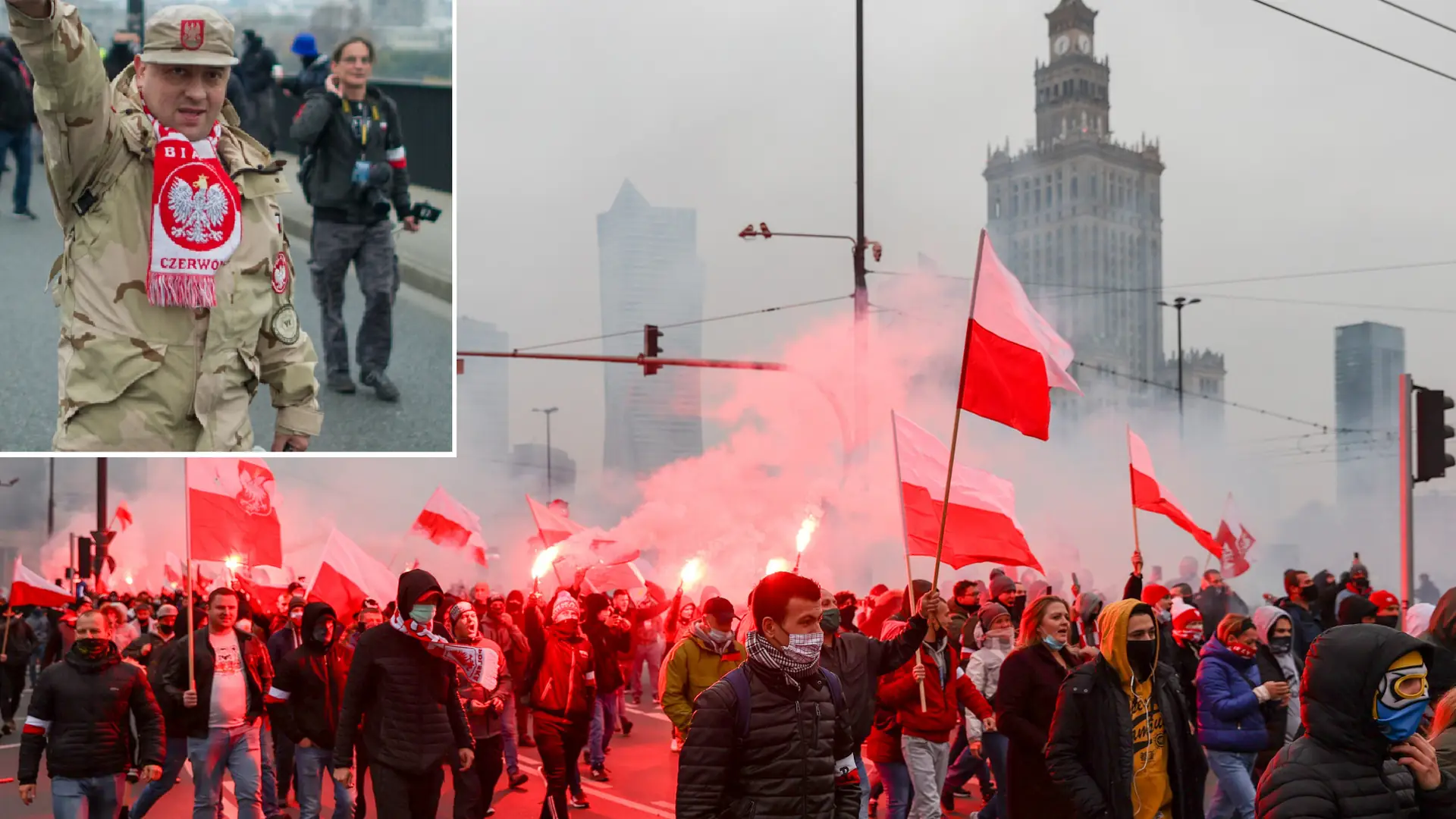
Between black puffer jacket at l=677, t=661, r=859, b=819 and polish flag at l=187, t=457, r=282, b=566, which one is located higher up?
polish flag at l=187, t=457, r=282, b=566

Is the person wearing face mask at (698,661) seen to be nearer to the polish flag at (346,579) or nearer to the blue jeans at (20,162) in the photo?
the blue jeans at (20,162)

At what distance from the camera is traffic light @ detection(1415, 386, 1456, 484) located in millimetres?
12920

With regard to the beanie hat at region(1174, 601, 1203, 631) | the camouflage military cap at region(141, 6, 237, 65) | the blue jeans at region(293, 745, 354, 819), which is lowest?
the blue jeans at region(293, 745, 354, 819)

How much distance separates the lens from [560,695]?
1032 centimetres

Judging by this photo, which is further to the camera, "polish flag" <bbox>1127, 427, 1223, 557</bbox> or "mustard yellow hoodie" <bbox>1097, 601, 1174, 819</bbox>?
"polish flag" <bbox>1127, 427, 1223, 557</bbox>

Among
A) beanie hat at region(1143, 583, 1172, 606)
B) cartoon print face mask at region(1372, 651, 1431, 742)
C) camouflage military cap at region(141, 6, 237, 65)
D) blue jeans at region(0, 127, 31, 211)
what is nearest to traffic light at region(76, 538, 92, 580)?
blue jeans at region(0, 127, 31, 211)

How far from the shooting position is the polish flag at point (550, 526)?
18266 millimetres

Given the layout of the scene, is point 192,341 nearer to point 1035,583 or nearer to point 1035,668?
point 1035,668

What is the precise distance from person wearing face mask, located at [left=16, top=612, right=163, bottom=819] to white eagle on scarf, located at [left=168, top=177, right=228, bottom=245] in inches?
84.6

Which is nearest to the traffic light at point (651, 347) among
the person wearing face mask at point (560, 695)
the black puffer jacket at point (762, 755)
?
the person wearing face mask at point (560, 695)

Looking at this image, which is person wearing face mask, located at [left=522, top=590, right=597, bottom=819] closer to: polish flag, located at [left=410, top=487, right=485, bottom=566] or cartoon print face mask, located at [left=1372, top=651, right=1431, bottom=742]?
cartoon print face mask, located at [left=1372, top=651, right=1431, bottom=742]

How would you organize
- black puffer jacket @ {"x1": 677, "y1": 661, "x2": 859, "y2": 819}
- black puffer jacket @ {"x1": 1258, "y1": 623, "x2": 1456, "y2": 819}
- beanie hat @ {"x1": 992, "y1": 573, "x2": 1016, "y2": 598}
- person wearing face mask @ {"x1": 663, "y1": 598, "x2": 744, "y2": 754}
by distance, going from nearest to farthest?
black puffer jacket @ {"x1": 1258, "y1": 623, "x2": 1456, "y2": 819}
black puffer jacket @ {"x1": 677, "y1": 661, "x2": 859, "y2": 819}
person wearing face mask @ {"x1": 663, "y1": 598, "x2": 744, "y2": 754}
beanie hat @ {"x1": 992, "y1": 573, "x2": 1016, "y2": 598}

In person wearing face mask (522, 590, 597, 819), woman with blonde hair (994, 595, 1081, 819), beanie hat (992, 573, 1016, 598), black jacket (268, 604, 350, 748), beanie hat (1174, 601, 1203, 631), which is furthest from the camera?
beanie hat (992, 573, 1016, 598)

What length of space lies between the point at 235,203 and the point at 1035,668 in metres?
4.98
